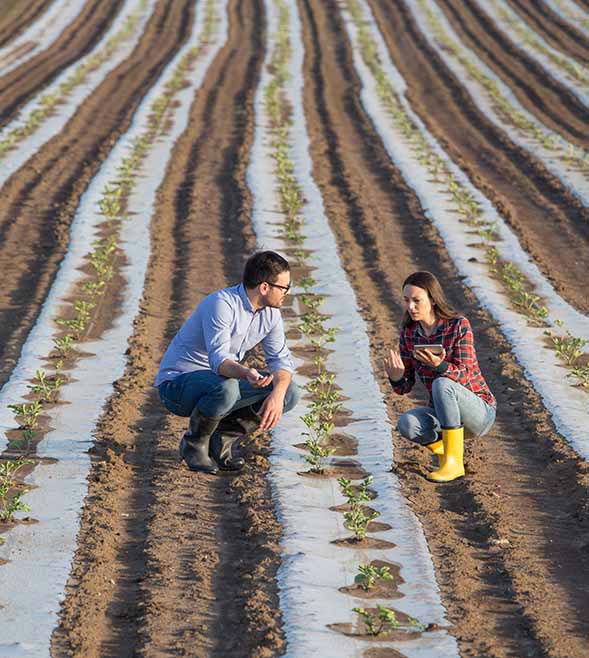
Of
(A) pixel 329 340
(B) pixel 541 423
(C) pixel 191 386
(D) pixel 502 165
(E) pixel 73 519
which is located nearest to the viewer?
(E) pixel 73 519

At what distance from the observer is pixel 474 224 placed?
45.2 ft

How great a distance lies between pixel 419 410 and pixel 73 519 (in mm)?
1938

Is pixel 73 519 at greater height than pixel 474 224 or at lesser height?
greater

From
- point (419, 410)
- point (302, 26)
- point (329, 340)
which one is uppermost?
point (419, 410)

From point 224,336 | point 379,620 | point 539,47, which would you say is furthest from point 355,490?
point 539,47

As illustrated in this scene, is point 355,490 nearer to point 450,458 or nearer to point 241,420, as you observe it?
point 450,458

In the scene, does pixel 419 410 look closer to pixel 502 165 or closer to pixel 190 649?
pixel 190 649

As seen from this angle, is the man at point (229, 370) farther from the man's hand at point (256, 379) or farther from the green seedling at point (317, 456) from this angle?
the green seedling at point (317, 456)

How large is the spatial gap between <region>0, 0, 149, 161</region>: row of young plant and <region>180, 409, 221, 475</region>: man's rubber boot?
39.6ft

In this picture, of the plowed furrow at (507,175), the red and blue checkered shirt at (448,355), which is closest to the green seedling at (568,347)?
the plowed furrow at (507,175)

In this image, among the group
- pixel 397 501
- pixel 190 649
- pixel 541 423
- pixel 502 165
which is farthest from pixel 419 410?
pixel 502 165

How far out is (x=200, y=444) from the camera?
21.4ft

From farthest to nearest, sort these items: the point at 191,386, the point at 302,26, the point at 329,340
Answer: the point at 302,26 → the point at 329,340 → the point at 191,386

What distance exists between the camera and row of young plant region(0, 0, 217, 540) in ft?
20.7
